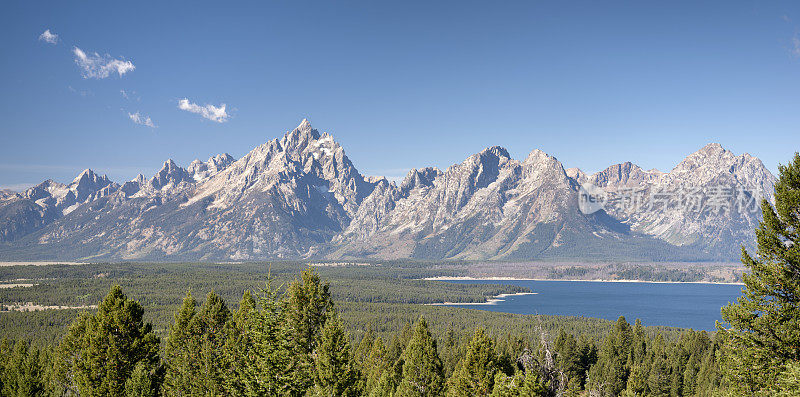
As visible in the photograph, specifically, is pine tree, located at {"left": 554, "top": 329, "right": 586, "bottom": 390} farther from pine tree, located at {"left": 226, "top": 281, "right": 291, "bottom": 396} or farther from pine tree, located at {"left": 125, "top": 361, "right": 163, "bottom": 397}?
pine tree, located at {"left": 226, "top": 281, "right": 291, "bottom": 396}

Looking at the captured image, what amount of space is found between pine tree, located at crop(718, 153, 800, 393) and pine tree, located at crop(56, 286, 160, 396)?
44986mm

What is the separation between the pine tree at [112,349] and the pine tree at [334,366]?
17707 mm

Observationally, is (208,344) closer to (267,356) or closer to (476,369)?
(267,356)

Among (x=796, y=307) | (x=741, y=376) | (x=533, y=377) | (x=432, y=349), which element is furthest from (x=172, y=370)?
(x=796, y=307)

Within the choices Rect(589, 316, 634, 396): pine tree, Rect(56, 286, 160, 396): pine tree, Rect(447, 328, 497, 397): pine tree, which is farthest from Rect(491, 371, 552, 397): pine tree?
Rect(589, 316, 634, 396): pine tree

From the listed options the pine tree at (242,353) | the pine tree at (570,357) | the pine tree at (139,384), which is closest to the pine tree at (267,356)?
the pine tree at (242,353)

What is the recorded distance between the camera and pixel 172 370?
152ft

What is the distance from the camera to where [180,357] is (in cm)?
4681

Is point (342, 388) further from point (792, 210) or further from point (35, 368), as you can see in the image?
point (35, 368)

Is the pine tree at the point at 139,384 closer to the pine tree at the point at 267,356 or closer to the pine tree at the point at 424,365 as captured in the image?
the pine tree at the point at 267,356

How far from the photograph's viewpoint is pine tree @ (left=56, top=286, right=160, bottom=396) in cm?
4069

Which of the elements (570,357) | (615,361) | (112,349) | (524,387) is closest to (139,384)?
(112,349)

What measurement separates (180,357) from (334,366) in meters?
19.8

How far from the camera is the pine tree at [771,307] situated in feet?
84.8
